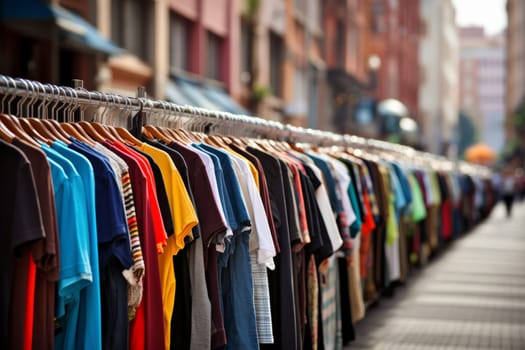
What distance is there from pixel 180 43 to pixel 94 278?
70.2 ft

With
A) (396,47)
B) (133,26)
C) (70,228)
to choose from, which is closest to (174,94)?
(133,26)

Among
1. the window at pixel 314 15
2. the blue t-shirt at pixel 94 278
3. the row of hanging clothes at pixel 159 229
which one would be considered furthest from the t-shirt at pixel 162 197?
the window at pixel 314 15

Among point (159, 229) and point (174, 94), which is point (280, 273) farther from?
point (174, 94)

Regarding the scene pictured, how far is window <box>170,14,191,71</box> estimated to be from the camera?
83.3 feet

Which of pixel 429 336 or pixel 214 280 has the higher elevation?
pixel 214 280

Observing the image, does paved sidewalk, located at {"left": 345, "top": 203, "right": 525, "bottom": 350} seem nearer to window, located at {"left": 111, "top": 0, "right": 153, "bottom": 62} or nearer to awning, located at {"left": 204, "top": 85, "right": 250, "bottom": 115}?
window, located at {"left": 111, "top": 0, "right": 153, "bottom": 62}

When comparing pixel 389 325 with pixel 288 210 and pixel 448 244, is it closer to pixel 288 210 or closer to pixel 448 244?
pixel 288 210

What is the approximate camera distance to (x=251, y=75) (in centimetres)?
3186

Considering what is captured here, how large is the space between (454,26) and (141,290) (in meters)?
129

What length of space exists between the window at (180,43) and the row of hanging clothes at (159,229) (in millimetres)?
16732

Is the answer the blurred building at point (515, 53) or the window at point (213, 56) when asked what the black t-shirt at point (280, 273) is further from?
the blurred building at point (515, 53)

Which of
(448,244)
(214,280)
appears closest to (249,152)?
(214,280)

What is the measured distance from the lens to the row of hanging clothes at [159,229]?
4.61 m

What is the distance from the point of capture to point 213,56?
2861cm
